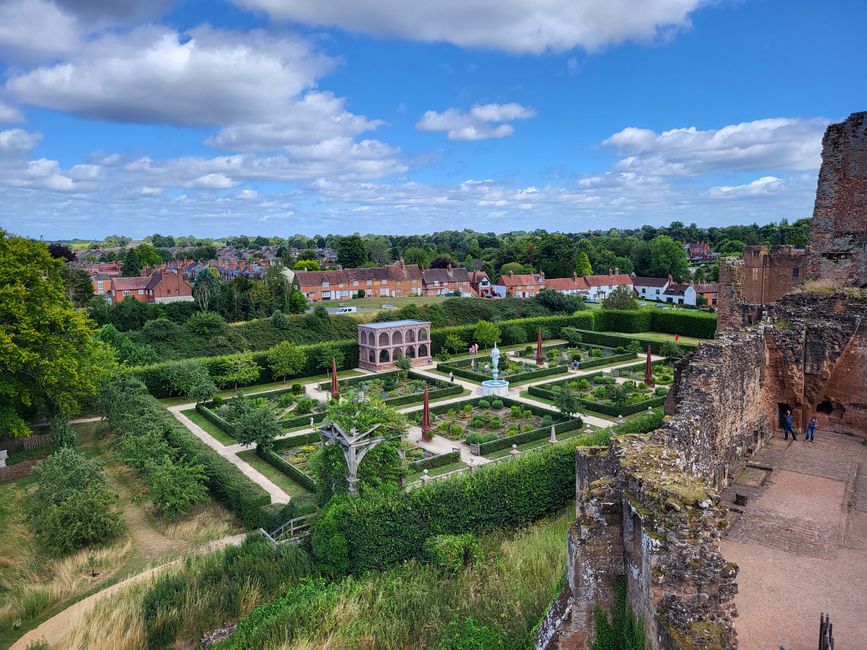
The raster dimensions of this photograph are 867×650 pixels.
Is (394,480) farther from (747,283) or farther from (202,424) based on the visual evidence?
(747,283)

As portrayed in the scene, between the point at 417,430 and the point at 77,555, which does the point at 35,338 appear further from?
the point at 417,430

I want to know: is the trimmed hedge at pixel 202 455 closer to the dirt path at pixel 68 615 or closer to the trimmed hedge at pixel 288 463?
the trimmed hedge at pixel 288 463

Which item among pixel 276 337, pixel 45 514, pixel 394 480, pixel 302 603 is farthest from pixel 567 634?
pixel 276 337

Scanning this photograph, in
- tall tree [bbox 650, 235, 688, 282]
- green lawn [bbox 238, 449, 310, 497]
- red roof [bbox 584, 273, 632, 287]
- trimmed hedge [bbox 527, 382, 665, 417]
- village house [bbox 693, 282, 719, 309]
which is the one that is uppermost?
tall tree [bbox 650, 235, 688, 282]

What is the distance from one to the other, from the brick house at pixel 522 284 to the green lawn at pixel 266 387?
4357 centimetres

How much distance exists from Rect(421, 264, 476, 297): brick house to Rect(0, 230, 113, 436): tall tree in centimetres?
5958

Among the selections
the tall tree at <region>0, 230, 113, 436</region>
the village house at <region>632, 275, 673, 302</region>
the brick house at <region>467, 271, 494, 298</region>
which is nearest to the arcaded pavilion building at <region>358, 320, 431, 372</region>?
the tall tree at <region>0, 230, 113, 436</region>

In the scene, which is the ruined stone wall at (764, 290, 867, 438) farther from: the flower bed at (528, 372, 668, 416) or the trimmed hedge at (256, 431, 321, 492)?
the trimmed hedge at (256, 431, 321, 492)

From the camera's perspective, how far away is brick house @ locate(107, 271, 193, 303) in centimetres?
7225

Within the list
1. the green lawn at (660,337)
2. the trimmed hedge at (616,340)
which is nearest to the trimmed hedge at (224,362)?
the trimmed hedge at (616,340)

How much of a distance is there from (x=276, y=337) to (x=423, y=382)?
14387 mm

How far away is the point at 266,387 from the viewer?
1481 inches

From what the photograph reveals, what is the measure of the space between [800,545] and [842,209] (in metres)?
15.0

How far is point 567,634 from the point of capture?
8250mm
